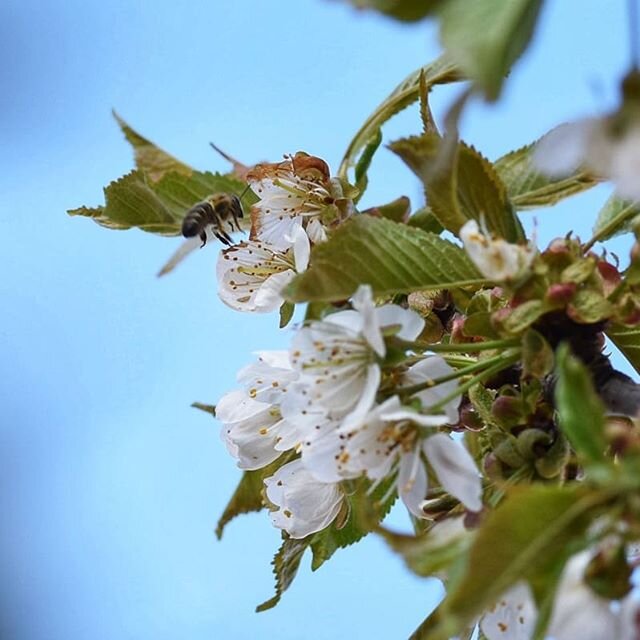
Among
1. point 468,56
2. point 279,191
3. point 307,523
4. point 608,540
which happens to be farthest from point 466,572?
point 279,191

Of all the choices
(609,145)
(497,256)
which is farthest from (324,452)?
(609,145)

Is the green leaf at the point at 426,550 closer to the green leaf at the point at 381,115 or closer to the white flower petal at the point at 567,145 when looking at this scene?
the white flower petal at the point at 567,145

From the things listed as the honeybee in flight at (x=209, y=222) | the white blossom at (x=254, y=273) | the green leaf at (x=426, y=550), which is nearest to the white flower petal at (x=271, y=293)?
the white blossom at (x=254, y=273)

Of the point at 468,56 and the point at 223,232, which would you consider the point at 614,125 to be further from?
the point at 223,232

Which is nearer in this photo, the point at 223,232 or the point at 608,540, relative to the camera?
the point at 608,540

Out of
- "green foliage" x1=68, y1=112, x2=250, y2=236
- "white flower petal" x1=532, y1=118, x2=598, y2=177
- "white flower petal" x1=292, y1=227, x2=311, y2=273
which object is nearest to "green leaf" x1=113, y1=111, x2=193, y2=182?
"green foliage" x1=68, y1=112, x2=250, y2=236

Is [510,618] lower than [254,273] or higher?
lower

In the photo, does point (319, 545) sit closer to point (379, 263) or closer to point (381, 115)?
point (379, 263)
